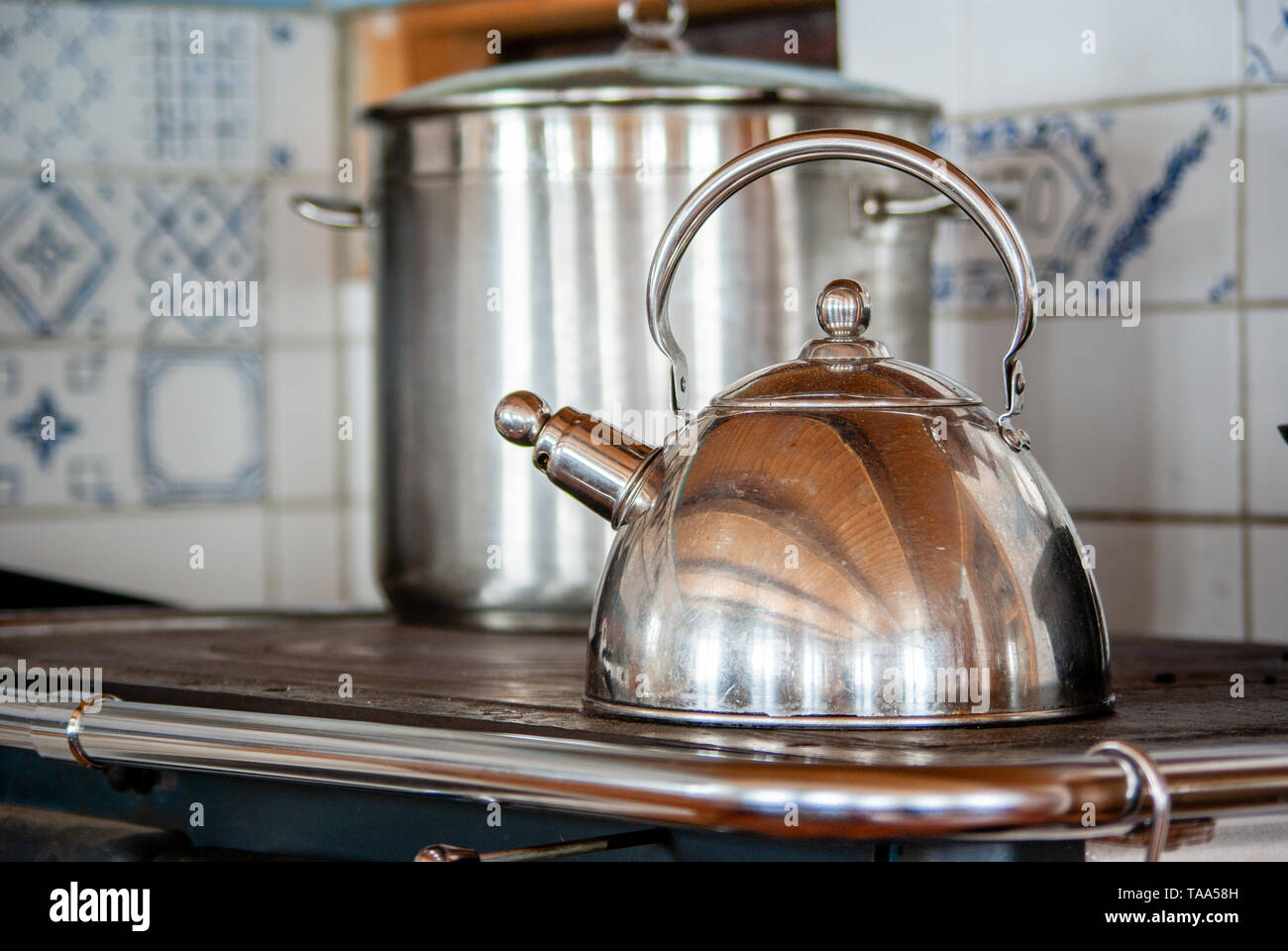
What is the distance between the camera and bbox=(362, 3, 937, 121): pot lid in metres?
1.04

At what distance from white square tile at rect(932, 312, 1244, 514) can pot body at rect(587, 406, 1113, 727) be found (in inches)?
19.7

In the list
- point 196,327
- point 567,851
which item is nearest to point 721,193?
point 567,851

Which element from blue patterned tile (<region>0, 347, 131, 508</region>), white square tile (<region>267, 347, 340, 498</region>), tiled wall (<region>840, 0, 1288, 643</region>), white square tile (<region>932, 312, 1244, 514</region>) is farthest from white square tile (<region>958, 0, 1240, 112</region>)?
blue patterned tile (<region>0, 347, 131, 508</region>)

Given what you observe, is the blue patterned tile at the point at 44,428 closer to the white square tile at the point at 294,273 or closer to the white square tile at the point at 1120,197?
the white square tile at the point at 294,273

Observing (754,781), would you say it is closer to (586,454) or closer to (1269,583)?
(586,454)

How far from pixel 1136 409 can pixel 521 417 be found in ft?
1.97

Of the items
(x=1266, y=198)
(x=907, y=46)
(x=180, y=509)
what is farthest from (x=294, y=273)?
(x=1266, y=198)

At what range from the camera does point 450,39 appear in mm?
1765

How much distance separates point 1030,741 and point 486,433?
0.52 meters

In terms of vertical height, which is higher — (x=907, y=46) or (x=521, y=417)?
(x=907, y=46)

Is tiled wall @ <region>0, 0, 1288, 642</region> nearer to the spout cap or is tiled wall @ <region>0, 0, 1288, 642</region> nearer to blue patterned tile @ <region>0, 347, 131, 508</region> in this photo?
blue patterned tile @ <region>0, 347, 131, 508</region>

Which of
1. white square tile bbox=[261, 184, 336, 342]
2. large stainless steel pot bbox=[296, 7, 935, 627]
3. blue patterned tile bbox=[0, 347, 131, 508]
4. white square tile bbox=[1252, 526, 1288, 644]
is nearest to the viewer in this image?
large stainless steel pot bbox=[296, 7, 935, 627]

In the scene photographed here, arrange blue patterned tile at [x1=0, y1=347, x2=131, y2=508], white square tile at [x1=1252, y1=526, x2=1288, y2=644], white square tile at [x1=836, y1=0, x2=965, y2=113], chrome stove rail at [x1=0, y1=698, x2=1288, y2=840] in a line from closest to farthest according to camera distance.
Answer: chrome stove rail at [x1=0, y1=698, x2=1288, y2=840]
white square tile at [x1=1252, y1=526, x2=1288, y2=644]
white square tile at [x1=836, y1=0, x2=965, y2=113]
blue patterned tile at [x1=0, y1=347, x2=131, y2=508]

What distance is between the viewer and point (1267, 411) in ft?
3.74
